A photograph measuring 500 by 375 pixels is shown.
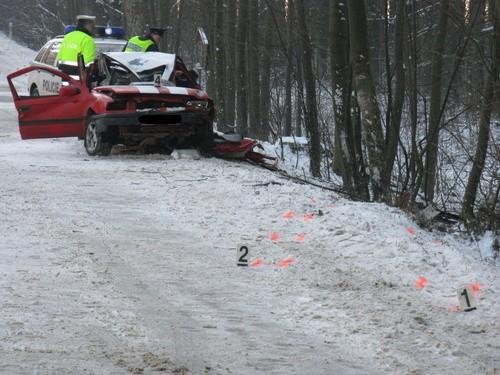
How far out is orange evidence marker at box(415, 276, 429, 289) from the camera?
17.2ft

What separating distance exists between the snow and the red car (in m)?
2.28

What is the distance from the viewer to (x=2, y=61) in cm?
4578

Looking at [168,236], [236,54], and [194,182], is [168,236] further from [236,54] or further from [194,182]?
[236,54]

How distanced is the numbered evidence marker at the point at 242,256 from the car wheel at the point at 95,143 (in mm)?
5297

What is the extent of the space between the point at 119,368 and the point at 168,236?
2852 millimetres

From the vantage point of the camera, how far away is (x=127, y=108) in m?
10.7

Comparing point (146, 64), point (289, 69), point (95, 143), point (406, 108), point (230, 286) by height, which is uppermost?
point (146, 64)

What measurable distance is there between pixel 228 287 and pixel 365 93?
4.84 metres

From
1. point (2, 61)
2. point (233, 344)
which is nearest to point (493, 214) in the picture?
point (233, 344)

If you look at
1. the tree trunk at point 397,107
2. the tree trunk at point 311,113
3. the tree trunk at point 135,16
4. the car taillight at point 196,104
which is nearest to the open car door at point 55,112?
the car taillight at point 196,104

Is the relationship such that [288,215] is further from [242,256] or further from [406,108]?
[406,108]

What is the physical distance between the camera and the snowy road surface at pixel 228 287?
13.4 feet

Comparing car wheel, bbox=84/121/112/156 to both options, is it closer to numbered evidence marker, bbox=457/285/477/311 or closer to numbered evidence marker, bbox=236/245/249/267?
numbered evidence marker, bbox=236/245/249/267

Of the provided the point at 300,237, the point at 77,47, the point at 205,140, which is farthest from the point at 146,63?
the point at 300,237
